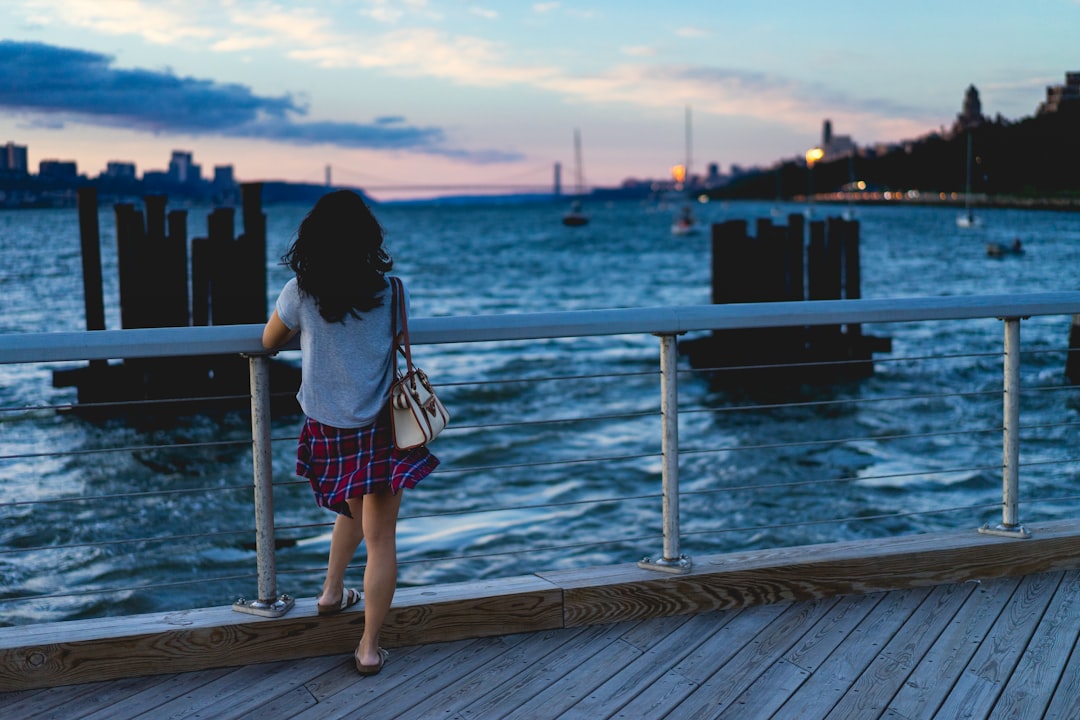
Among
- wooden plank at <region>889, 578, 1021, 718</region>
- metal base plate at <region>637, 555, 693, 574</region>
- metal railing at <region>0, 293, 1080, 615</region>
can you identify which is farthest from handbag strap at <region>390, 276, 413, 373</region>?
wooden plank at <region>889, 578, 1021, 718</region>

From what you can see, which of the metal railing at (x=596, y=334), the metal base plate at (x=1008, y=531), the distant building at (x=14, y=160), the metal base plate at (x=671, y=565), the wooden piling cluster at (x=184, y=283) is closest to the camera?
the metal railing at (x=596, y=334)

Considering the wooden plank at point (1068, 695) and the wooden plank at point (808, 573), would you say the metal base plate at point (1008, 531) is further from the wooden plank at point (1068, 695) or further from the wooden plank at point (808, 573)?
the wooden plank at point (1068, 695)

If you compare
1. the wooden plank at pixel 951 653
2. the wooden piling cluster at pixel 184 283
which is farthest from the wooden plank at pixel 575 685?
the wooden piling cluster at pixel 184 283

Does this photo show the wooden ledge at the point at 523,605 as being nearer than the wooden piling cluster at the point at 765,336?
Yes

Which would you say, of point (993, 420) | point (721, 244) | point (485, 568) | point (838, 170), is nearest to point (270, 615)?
point (485, 568)

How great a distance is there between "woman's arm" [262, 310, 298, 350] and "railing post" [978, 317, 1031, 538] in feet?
6.86

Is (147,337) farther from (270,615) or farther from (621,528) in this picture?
(621,528)

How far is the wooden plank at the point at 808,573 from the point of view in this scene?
3.02 m

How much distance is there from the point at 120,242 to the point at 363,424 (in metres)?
12.0

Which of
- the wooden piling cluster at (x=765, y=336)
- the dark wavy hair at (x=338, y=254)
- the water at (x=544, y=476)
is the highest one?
the dark wavy hair at (x=338, y=254)

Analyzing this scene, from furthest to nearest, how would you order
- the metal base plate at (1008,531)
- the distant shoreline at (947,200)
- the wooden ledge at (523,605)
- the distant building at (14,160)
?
1. the distant shoreline at (947,200)
2. the distant building at (14,160)
3. the metal base plate at (1008,531)
4. the wooden ledge at (523,605)

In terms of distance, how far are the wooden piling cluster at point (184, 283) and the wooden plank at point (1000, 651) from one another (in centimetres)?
1077

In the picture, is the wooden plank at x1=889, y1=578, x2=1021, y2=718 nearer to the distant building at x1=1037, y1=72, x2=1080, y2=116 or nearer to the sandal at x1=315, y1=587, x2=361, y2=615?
the sandal at x1=315, y1=587, x2=361, y2=615

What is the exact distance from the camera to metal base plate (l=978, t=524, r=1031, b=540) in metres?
3.38
